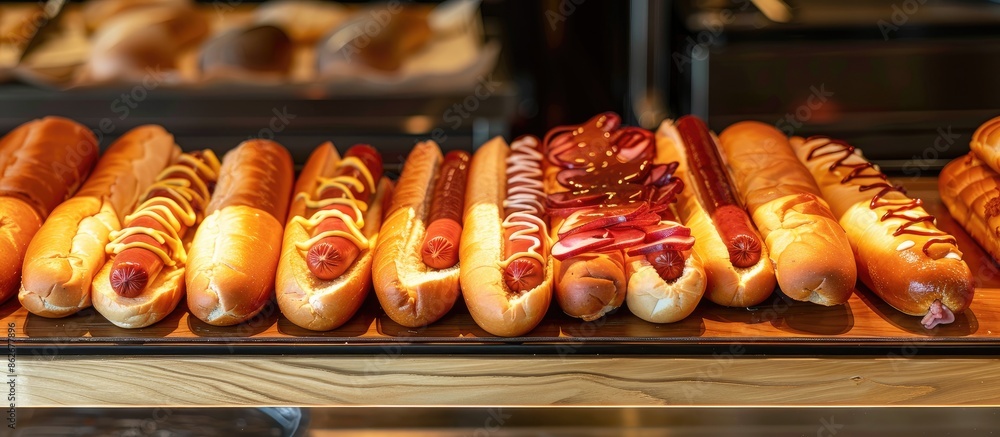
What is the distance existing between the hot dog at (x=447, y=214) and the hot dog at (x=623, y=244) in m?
0.29

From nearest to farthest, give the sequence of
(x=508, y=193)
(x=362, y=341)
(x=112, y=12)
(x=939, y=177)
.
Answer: (x=362, y=341), (x=508, y=193), (x=939, y=177), (x=112, y=12)

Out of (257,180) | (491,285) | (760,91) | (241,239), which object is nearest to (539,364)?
(491,285)

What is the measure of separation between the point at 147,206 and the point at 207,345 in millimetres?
570

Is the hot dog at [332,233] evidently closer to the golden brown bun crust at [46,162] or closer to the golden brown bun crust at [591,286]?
the golden brown bun crust at [591,286]

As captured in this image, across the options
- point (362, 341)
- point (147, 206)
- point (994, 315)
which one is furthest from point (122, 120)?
point (994, 315)

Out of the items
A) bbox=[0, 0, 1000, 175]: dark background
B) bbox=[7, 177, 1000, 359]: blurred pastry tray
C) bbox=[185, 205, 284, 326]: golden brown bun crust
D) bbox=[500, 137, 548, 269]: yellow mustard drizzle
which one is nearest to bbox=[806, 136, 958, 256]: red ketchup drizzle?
bbox=[7, 177, 1000, 359]: blurred pastry tray

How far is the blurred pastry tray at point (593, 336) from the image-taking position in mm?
2107

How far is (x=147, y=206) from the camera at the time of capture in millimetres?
2471

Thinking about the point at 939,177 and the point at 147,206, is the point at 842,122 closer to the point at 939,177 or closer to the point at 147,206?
the point at 939,177

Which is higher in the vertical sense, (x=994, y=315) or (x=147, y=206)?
(x=147, y=206)

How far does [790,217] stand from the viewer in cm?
237

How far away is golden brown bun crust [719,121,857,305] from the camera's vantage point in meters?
2.17

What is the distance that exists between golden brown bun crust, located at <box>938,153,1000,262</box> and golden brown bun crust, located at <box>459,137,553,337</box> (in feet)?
4.32

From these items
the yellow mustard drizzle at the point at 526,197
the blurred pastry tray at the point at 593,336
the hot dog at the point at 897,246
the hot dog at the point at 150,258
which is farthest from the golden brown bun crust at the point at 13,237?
the hot dog at the point at 897,246
